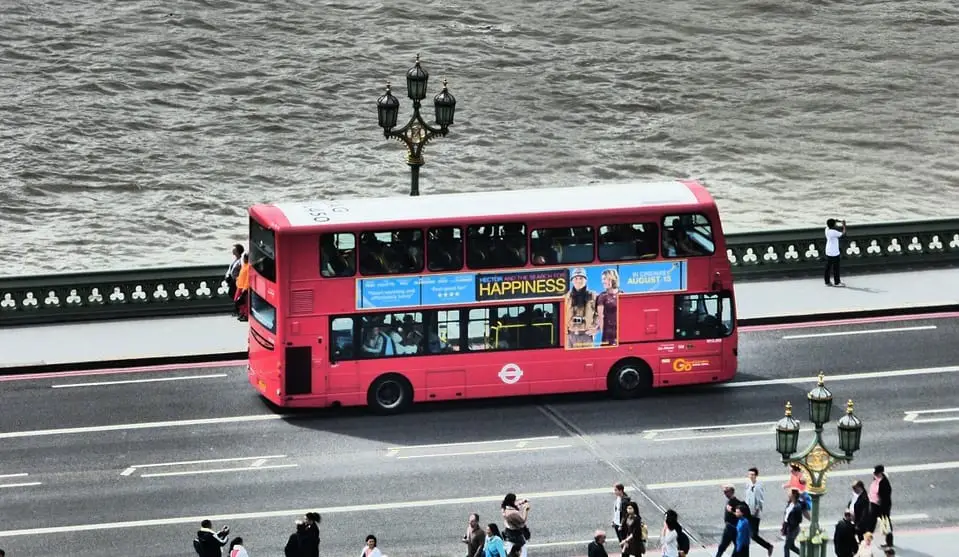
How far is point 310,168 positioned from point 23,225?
11.0 metres

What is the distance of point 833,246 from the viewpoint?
42.6m

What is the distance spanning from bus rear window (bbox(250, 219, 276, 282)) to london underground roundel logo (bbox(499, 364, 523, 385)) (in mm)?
4638

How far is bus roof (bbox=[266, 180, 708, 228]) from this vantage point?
3456 cm

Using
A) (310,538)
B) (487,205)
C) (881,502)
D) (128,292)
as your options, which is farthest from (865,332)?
(310,538)

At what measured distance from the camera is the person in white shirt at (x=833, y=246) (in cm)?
4231

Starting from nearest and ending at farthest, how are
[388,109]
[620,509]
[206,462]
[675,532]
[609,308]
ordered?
1. [675,532]
2. [620,509]
3. [206,462]
4. [609,308]
5. [388,109]

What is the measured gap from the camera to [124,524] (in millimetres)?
30641

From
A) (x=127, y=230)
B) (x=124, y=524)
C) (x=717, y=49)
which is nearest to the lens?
(x=124, y=524)

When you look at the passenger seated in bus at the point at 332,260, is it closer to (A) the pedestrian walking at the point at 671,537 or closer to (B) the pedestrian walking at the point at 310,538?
(B) the pedestrian walking at the point at 310,538

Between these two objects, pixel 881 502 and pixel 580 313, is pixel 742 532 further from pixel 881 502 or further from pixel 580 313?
pixel 580 313

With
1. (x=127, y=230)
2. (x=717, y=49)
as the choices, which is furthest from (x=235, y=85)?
(x=717, y=49)

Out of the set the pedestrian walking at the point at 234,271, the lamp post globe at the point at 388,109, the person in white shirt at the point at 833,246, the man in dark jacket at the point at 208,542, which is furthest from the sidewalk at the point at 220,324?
the man in dark jacket at the point at 208,542

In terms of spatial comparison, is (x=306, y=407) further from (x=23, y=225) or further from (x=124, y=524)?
(x=23, y=225)

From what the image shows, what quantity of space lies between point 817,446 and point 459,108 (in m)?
50.1
